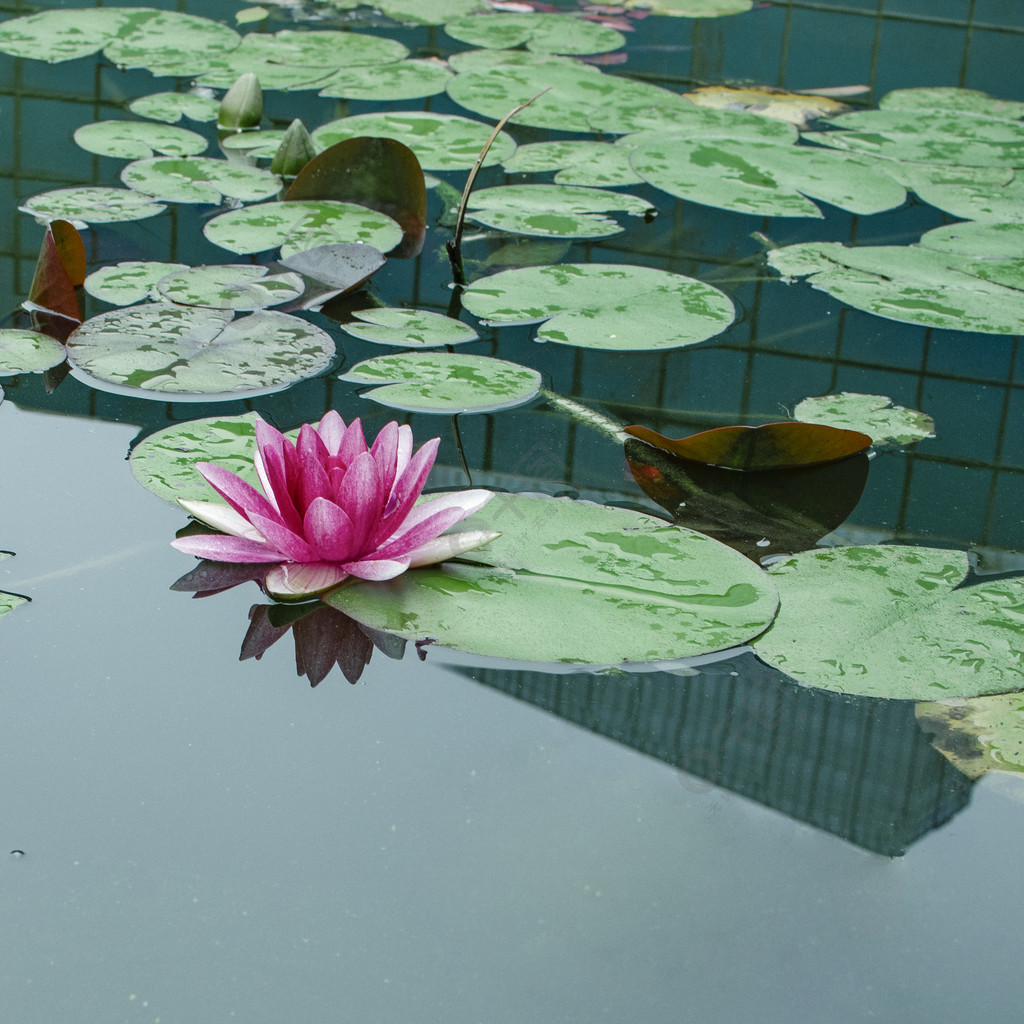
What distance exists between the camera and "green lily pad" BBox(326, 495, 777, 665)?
1247 millimetres

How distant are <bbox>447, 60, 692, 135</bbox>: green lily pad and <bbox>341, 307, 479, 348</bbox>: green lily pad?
129cm

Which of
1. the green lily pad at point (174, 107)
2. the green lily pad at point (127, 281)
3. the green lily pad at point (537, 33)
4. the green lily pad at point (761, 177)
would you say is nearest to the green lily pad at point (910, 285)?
the green lily pad at point (761, 177)

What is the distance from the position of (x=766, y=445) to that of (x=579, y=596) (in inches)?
19.4

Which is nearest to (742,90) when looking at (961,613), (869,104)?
(869,104)

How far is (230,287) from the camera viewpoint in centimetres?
203

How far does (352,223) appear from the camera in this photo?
234cm

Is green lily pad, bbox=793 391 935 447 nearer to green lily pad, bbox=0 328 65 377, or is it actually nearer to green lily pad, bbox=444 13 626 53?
green lily pad, bbox=0 328 65 377

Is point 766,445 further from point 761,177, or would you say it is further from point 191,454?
point 761,177

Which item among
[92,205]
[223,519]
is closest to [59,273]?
[92,205]

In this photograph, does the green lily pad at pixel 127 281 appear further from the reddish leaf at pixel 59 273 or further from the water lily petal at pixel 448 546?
the water lily petal at pixel 448 546

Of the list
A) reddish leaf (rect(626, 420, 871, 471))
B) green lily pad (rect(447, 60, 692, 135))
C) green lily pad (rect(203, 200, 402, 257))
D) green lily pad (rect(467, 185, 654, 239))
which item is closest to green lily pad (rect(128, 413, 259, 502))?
reddish leaf (rect(626, 420, 871, 471))

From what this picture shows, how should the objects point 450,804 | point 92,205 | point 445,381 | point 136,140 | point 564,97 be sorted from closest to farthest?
point 450,804 < point 445,381 < point 92,205 < point 136,140 < point 564,97

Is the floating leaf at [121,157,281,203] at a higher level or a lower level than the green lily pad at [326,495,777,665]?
higher

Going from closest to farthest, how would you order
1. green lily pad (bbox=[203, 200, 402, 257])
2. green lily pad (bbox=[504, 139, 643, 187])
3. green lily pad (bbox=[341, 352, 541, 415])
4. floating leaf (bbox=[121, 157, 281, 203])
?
green lily pad (bbox=[341, 352, 541, 415]) < green lily pad (bbox=[203, 200, 402, 257]) < floating leaf (bbox=[121, 157, 281, 203]) < green lily pad (bbox=[504, 139, 643, 187])
